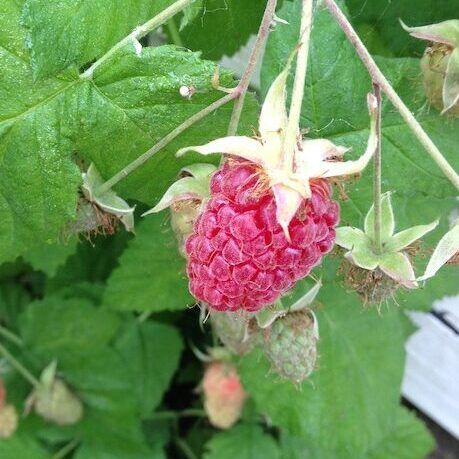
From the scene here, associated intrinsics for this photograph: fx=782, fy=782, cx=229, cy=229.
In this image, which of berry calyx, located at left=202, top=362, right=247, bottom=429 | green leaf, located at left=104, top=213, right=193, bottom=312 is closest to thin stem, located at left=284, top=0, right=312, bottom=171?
green leaf, located at left=104, top=213, right=193, bottom=312

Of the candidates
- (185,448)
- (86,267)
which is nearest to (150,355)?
(86,267)

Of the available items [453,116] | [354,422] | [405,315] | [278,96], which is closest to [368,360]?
[354,422]

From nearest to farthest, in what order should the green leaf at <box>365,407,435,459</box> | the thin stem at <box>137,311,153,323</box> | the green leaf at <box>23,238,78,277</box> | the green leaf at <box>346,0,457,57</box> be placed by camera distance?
the green leaf at <box>346,0,457,57</box>, the green leaf at <box>23,238,78,277</box>, the thin stem at <box>137,311,153,323</box>, the green leaf at <box>365,407,435,459</box>

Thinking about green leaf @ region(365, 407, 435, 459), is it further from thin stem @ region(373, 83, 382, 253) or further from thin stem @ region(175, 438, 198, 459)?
thin stem @ region(373, 83, 382, 253)

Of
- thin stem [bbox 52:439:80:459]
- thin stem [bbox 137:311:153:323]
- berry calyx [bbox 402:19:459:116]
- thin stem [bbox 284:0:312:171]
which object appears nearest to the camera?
thin stem [bbox 284:0:312:171]

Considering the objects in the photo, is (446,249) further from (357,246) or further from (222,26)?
(222,26)

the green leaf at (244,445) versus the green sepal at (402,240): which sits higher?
the green sepal at (402,240)

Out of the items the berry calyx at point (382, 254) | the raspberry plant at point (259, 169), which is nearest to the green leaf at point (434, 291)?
the raspberry plant at point (259, 169)

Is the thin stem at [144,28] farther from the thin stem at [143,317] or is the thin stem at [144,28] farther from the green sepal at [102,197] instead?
the thin stem at [143,317]

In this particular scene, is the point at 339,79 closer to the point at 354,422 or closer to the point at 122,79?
the point at 122,79
